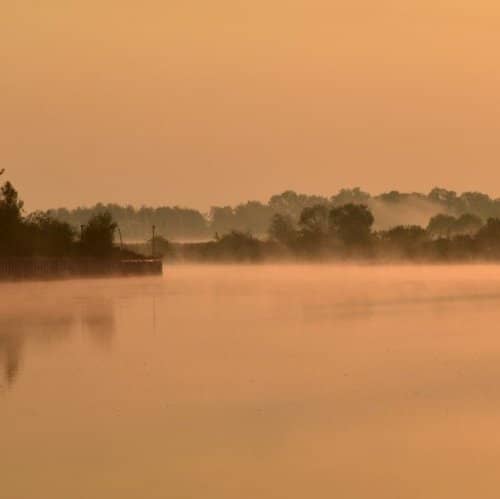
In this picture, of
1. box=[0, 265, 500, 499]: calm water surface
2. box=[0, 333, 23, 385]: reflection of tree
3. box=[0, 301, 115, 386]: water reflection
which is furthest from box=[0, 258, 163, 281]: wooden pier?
box=[0, 333, 23, 385]: reflection of tree

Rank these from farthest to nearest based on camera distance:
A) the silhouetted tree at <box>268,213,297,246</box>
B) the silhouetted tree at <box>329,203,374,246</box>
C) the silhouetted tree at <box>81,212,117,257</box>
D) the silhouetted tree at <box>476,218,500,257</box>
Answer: the silhouetted tree at <box>268,213,297,246</box> < the silhouetted tree at <box>329,203,374,246</box> < the silhouetted tree at <box>476,218,500,257</box> < the silhouetted tree at <box>81,212,117,257</box>

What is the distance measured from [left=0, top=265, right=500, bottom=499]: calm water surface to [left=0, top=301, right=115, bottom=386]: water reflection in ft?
0.36

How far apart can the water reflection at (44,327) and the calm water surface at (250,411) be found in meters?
0.11

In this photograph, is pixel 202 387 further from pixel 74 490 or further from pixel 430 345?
pixel 430 345

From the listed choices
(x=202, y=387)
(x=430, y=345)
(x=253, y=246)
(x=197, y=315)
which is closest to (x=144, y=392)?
(x=202, y=387)

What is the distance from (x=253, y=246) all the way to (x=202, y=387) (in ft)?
444

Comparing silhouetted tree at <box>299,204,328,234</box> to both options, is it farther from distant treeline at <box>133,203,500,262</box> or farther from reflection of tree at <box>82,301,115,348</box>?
reflection of tree at <box>82,301,115,348</box>

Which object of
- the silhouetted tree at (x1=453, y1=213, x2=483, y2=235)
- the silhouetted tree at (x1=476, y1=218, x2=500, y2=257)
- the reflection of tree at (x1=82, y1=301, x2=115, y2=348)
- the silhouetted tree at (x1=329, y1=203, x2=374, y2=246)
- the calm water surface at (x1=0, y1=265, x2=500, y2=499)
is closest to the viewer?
the calm water surface at (x1=0, y1=265, x2=500, y2=499)

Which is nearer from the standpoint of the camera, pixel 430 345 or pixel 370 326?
pixel 430 345

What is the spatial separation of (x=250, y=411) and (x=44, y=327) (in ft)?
62.6

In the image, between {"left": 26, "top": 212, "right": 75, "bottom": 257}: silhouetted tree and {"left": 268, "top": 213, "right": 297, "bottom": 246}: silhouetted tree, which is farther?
{"left": 268, "top": 213, "right": 297, "bottom": 246}: silhouetted tree

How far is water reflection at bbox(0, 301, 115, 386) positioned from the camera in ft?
81.5

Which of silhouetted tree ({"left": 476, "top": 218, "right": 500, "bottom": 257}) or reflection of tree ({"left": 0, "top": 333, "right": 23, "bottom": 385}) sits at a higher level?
silhouetted tree ({"left": 476, "top": 218, "right": 500, "bottom": 257})

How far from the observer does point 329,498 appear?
11.4 meters
